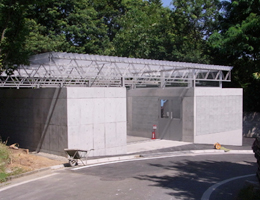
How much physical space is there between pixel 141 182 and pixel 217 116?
11.6 meters

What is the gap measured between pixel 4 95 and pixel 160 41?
1708 centimetres

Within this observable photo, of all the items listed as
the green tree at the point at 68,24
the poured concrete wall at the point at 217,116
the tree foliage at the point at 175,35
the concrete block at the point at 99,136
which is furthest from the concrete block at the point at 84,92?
the green tree at the point at 68,24

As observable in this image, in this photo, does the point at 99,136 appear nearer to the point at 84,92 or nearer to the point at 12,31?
the point at 84,92

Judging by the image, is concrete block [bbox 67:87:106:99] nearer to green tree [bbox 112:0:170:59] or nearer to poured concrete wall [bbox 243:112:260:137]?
green tree [bbox 112:0:170:59]

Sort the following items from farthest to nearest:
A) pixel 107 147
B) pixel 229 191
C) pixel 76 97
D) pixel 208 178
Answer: pixel 107 147 < pixel 76 97 < pixel 208 178 < pixel 229 191

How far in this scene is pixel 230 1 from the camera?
86.1 ft

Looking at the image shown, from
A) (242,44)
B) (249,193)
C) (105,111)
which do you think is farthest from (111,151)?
(242,44)

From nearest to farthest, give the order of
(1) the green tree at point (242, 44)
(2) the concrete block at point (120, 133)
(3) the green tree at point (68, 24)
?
(2) the concrete block at point (120, 133), (1) the green tree at point (242, 44), (3) the green tree at point (68, 24)

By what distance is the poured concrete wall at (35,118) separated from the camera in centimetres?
1298

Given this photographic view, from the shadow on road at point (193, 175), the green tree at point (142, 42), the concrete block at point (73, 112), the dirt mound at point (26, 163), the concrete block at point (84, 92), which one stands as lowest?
the shadow on road at point (193, 175)

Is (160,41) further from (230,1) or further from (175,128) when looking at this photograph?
(175,128)

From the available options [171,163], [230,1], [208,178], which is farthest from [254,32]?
[208,178]

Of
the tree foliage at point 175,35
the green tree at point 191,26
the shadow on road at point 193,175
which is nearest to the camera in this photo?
the shadow on road at point 193,175

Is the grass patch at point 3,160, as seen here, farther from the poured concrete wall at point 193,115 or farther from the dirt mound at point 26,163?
the poured concrete wall at point 193,115
